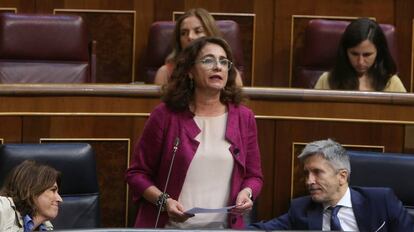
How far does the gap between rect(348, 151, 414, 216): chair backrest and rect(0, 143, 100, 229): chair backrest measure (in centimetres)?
47

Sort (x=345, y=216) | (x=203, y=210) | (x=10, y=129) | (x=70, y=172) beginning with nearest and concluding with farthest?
(x=203, y=210) → (x=345, y=216) → (x=70, y=172) → (x=10, y=129)

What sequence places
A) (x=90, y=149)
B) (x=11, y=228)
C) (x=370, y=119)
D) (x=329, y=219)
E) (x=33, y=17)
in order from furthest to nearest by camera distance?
1. (x=33, y=17)
2. (x=370, y=119)
3. (x=90, y=149)
4. (x=329, y=219)
5. (x=11, y=228)

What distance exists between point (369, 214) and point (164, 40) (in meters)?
0.94

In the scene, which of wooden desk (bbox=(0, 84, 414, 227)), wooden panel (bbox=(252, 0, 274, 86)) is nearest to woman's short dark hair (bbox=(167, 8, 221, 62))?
wooden desk (bbox=(0, 84, 414, 227))

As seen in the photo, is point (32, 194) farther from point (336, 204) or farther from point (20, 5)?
point (20, 5)

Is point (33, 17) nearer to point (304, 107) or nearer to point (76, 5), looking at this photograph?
point (76, 5)

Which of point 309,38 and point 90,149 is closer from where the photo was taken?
point 90,149

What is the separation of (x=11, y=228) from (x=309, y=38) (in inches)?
45.5

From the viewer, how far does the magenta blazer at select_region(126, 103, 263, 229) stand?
167cm

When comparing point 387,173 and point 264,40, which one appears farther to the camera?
point 264,40

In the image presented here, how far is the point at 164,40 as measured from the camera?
2457 mm

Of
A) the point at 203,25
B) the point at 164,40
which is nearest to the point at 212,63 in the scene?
the point at 203,25

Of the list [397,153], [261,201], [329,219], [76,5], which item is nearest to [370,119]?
[397,153]

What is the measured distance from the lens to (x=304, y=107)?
6.63 feet
